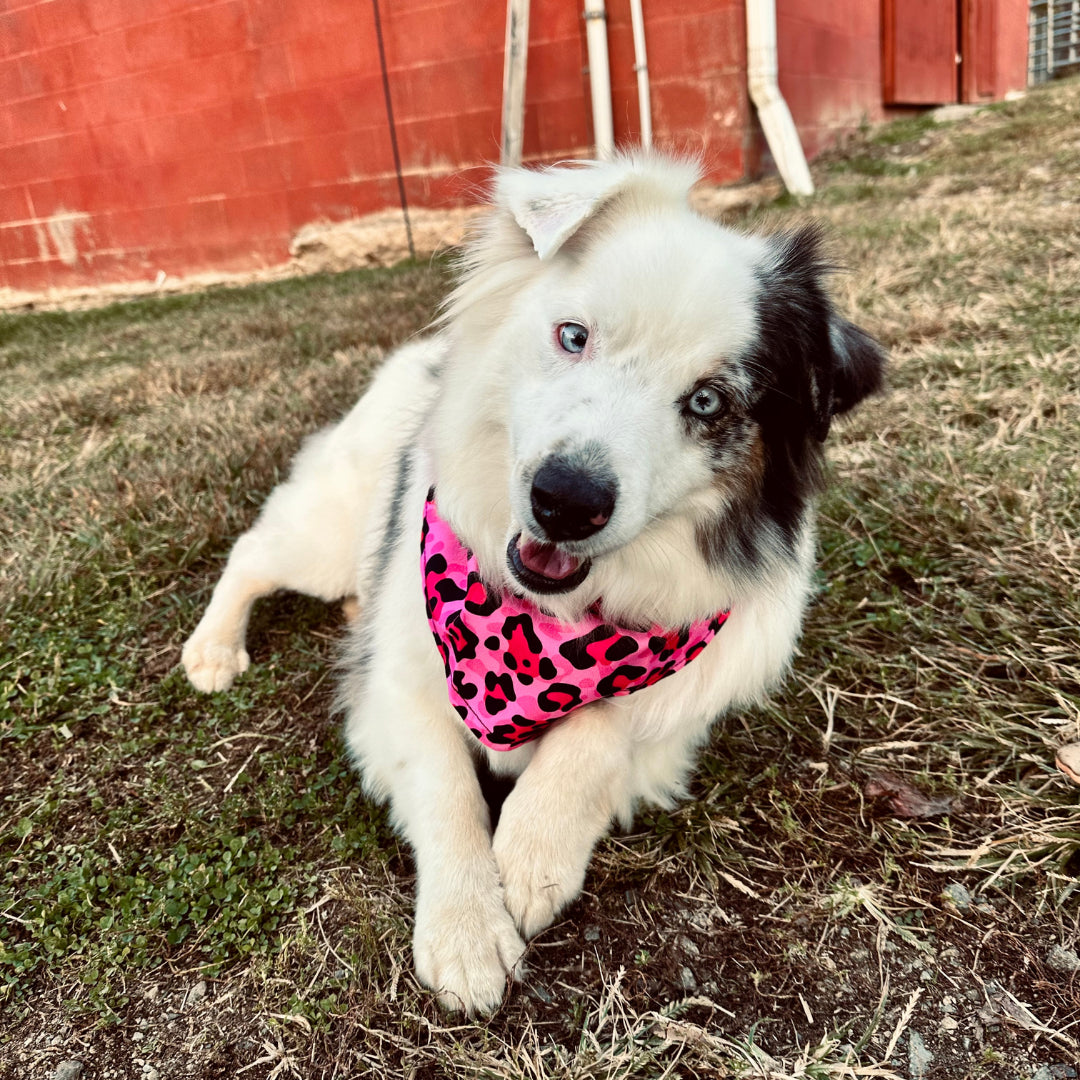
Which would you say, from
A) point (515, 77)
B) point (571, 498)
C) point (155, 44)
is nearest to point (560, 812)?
point (571, 498)

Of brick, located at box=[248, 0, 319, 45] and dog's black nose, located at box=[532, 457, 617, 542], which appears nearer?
dog's black nose, located at box=[532, 457, 617, 542]

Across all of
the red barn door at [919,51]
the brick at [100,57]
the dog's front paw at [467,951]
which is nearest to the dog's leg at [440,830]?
the dog's front paw at [467,951]

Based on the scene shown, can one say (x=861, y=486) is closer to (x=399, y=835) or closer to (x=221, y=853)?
(x=399, y=835)

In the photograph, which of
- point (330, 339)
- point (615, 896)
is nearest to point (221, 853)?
point (615, 896)

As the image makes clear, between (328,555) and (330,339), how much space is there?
3.97 m

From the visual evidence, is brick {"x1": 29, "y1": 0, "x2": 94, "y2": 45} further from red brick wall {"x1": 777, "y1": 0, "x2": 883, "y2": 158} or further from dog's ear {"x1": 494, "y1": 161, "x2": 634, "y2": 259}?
dog's ear {"x1": 494, "y1": 161, "x2": 634, "y2": 259}

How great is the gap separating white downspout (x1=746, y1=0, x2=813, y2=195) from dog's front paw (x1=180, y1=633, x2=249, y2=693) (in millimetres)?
8303

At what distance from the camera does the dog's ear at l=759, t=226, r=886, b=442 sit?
1953 mm

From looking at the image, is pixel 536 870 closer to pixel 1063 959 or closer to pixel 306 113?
pixel 1063 959

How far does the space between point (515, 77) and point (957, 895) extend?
858 cm

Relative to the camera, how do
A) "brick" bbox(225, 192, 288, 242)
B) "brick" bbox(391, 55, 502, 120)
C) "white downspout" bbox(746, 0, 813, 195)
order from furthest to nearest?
"brick" bbox(225, 192, 288, 242) → "brick" bbox(391, 55, 502, 120) → "white downspout" bbox(746, 0, 813, 195)

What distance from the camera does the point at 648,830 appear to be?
1.98 metres

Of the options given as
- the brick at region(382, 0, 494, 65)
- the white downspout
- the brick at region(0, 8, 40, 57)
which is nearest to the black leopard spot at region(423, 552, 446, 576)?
the white downspout

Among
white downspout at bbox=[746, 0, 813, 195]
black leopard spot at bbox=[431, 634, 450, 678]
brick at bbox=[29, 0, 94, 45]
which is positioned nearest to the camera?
black leopard spot at bbox=[431, 634, 450, 678]
